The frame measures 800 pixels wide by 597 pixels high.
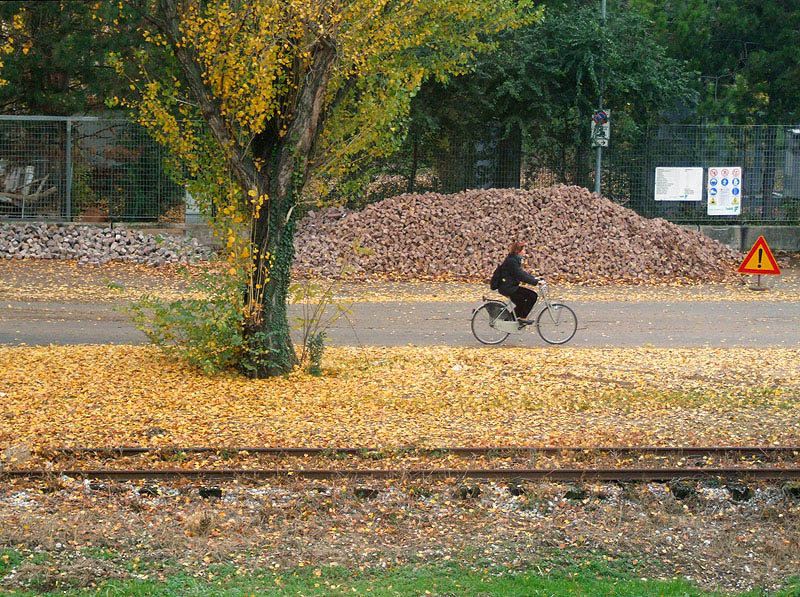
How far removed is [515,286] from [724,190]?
1331 cm

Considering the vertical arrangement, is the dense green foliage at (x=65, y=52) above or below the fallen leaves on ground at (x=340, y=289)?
above

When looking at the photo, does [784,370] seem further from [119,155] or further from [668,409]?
[119,155]

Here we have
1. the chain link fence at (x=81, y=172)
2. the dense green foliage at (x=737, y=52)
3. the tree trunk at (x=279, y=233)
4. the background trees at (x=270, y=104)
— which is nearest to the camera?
the background trees at (x=270, y=104)

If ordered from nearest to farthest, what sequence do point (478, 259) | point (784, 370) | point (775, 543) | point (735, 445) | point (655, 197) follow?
point (775, 543), point (735, 445), point (784, 370), point (478, 259), point (655, 197)

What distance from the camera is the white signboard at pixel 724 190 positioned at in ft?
85.4

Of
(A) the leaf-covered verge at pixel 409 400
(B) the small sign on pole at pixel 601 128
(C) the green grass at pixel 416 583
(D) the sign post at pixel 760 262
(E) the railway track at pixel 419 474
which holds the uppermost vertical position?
(B) the small sign on pole at pixel 601 128

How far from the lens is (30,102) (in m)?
24.5

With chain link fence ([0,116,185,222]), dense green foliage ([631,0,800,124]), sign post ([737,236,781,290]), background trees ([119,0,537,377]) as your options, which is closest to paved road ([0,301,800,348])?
sign post ([737,236,781,290])

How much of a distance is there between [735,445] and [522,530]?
10.8 feet

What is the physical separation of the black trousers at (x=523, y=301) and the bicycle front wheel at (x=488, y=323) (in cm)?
23

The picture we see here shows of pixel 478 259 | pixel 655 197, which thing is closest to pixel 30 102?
pixel 478 259

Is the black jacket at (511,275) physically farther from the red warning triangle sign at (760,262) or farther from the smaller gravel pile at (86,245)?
the smaller gravel pile at (86,245)

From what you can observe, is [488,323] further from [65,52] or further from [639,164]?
[65,52]

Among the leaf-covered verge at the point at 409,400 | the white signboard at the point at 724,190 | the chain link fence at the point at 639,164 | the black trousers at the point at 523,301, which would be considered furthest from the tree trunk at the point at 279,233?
the white signboard at the point at 724,190
